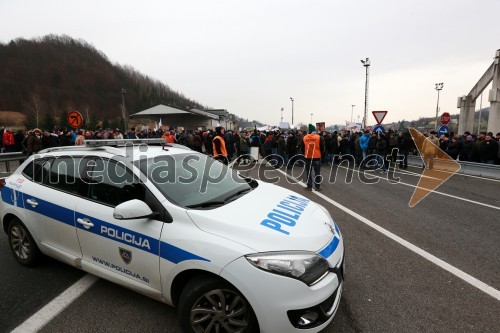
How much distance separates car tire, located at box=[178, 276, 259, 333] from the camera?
7.58 ft

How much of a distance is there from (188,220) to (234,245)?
49cm

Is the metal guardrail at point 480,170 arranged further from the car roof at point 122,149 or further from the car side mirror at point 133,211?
the car side mirror at point 133,211

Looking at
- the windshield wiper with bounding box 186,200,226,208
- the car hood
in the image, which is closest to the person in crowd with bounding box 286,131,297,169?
the car hood

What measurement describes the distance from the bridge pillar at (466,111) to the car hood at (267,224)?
24.9m

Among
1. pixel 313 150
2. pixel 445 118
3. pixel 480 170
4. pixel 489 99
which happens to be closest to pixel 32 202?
pixel 313 150

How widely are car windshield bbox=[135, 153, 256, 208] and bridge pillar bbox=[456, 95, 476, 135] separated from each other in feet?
81.4

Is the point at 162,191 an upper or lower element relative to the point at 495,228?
upper

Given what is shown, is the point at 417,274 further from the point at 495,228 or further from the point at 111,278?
the point at 111,278

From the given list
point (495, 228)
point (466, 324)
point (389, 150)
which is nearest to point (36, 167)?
point (466, 324)

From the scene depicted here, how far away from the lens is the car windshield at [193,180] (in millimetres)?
2877

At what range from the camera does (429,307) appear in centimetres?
293

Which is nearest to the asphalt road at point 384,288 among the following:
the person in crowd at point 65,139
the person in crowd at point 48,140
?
the person in crowd at point 48,140

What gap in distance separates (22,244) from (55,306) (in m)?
1.27

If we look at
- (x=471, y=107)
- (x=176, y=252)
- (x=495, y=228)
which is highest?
(x=471, y=107)
